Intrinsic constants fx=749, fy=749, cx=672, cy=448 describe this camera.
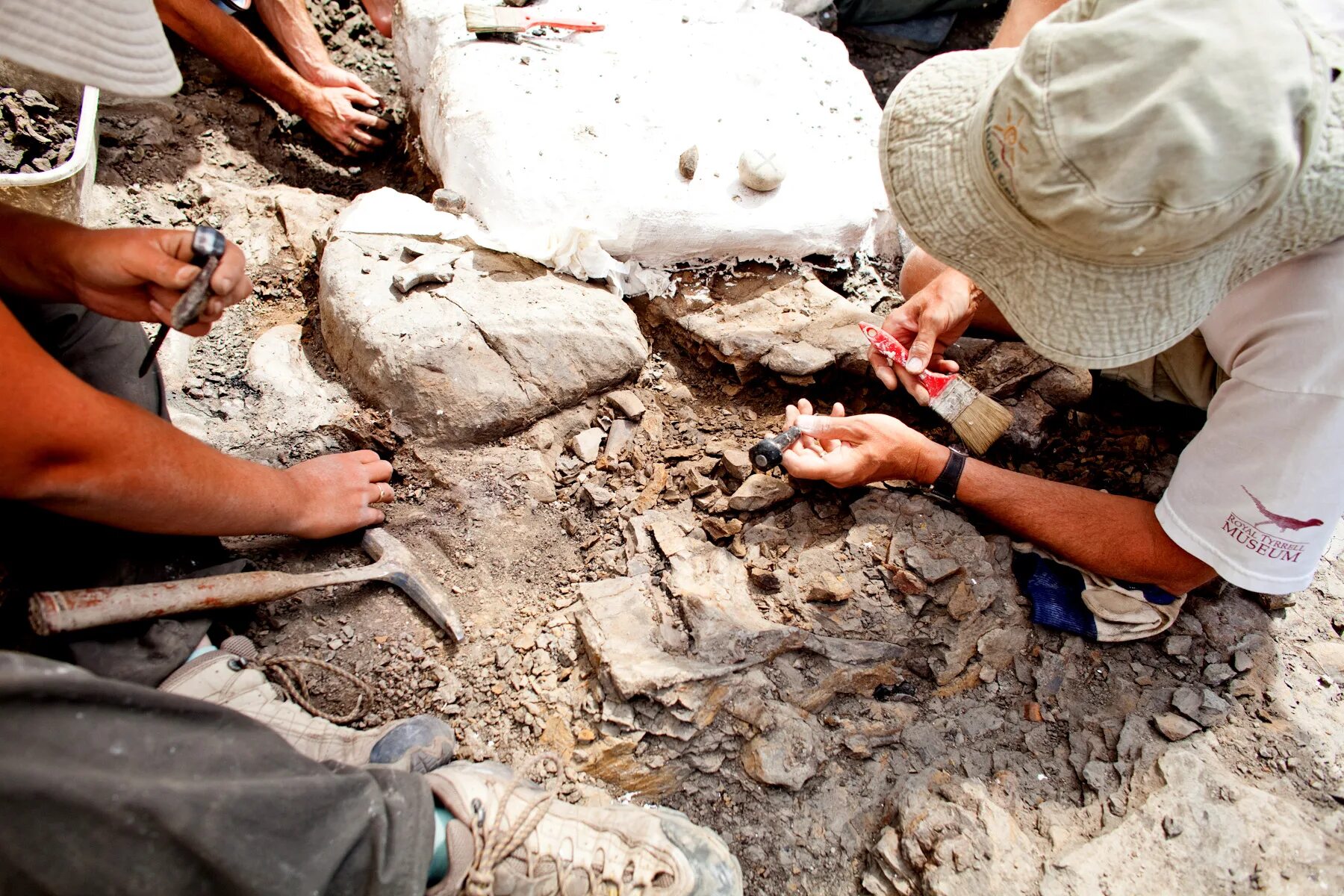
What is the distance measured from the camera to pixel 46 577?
1.62 m

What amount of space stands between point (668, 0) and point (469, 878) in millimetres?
3253

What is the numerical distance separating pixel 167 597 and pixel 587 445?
1175 mm

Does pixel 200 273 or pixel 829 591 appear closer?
pixel 200 273

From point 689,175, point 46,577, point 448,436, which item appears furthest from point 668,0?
point 46,577

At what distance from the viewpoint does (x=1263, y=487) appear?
171 cm

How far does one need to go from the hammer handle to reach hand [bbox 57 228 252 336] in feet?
1.90

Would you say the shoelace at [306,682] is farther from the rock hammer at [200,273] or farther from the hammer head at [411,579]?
the rock hammer at [200,273]

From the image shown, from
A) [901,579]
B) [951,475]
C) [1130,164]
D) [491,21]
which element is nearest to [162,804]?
[901,579]

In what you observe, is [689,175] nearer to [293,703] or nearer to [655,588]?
[655,588]

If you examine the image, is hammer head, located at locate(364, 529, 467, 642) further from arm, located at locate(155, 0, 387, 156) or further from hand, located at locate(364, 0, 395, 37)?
hand, located at locate(364, 0, 395, 37)

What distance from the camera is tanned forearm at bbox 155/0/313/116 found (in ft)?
10.3

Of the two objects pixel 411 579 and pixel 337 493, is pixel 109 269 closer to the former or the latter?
pixel 337 493

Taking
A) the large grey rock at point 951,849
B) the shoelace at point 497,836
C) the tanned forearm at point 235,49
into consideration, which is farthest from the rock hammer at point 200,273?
the tanned forearm at point 235,49

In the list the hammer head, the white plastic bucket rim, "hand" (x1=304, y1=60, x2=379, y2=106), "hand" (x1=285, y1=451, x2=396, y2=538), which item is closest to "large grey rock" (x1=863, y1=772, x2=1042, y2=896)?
the hammer head
